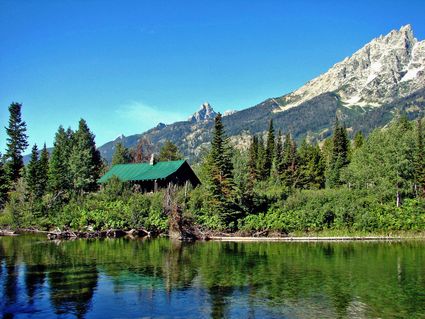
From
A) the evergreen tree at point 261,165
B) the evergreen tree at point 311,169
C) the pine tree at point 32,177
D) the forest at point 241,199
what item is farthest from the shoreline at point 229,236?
the evergreen tree at point 261,165

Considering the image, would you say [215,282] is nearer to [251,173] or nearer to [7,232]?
[7,232]

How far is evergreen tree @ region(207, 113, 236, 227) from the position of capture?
5759 centimetres

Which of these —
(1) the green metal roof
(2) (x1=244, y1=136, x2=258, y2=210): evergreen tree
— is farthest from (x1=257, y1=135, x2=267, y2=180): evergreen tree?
(1) the green metal roof

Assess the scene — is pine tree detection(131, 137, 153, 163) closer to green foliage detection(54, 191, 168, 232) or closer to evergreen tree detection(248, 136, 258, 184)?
evergreen tree detection(248, 136, 258, 184)

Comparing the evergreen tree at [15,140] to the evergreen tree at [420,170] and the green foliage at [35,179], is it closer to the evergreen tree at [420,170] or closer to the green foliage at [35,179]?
the green foliage at [35,179]

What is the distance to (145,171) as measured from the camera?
256 ft

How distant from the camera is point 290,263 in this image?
35.8 meters

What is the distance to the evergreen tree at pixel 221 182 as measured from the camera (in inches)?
2267

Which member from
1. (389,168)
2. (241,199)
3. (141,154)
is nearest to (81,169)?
(241,199)

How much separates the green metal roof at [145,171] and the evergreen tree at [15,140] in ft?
72.4

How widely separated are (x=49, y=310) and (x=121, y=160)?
3755 inches

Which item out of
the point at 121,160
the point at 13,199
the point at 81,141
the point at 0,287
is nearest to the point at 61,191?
the point at 13,199

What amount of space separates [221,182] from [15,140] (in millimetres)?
55041

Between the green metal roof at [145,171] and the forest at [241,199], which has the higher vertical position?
the green metal roof at [145,171]
